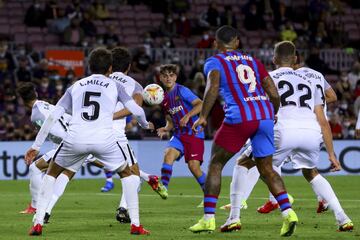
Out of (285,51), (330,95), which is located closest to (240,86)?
(285,51)

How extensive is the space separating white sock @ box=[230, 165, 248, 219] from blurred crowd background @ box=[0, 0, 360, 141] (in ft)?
43.1

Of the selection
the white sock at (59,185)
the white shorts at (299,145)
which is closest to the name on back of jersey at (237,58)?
the white shorts at (299,145)

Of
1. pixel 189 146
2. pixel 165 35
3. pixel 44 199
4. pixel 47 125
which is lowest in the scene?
pixel 165 35

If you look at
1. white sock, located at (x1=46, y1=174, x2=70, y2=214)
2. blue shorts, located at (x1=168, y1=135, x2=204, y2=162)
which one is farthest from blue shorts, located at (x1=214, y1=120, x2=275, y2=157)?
blue shorts, located at (x1=168, y1=135, x2=204, y2=162)

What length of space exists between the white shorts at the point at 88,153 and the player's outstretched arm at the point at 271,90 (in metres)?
1.62

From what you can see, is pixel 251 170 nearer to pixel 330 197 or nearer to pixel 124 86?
pixel 124 86

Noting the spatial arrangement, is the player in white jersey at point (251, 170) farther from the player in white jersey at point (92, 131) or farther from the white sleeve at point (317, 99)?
the player in white jersey at point (92, 131)

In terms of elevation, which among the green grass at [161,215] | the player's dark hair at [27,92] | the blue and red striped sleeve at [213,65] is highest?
the blue and red striped sleeve at [213,65]

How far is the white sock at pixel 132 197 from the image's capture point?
37.3ft

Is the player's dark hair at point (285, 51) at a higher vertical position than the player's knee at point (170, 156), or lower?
higher

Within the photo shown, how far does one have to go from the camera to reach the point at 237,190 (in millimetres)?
12039

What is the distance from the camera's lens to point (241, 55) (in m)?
11.5

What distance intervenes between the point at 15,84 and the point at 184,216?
43.5 ft

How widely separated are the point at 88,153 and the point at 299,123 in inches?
95.1
